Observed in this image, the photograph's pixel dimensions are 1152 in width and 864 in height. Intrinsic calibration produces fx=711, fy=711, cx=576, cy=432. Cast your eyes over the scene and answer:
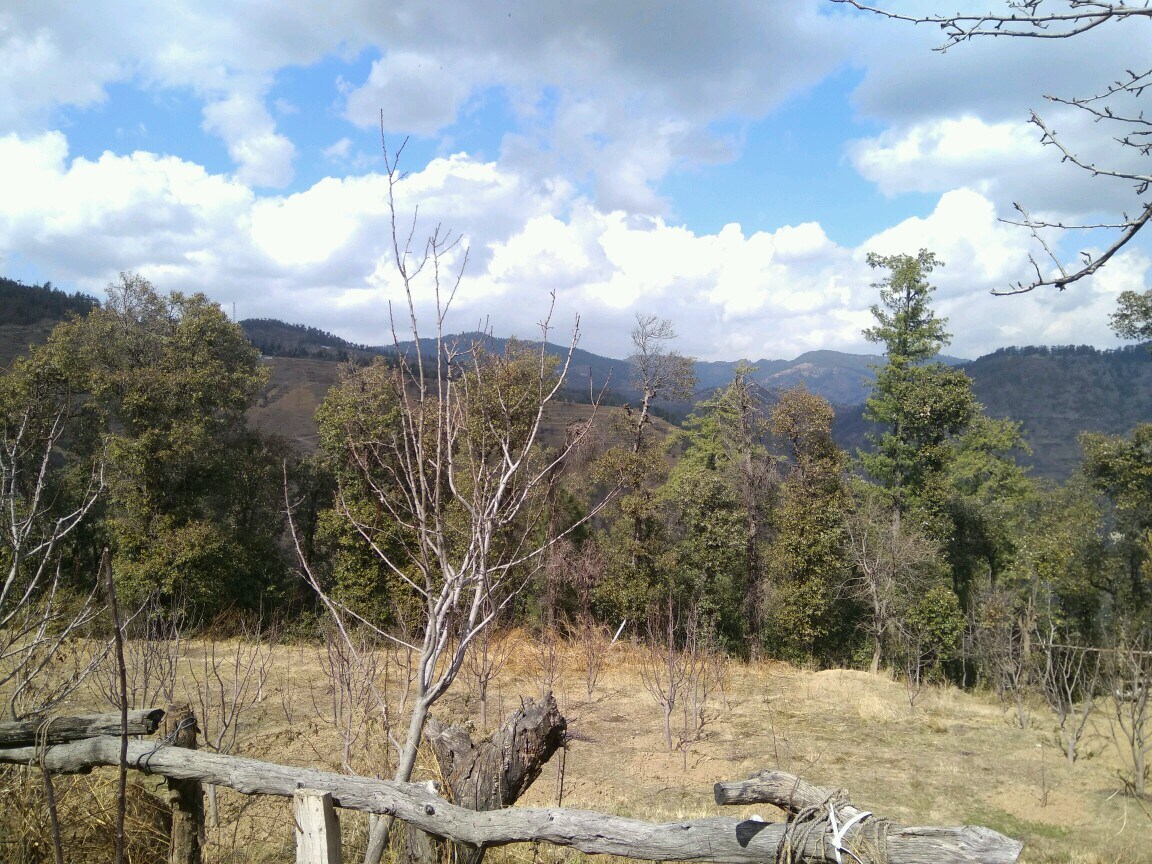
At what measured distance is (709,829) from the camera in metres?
2.38

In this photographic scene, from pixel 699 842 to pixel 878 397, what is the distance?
20.7m

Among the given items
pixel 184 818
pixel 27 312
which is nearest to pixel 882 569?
pixel 184 818

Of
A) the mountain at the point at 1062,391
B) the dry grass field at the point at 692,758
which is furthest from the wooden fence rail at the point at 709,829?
the mountain at the point at 1062,391

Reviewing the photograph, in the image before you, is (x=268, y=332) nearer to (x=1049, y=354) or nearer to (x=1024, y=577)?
(x=1024, y=577)

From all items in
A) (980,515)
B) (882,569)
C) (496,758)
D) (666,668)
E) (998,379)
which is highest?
(998,379)

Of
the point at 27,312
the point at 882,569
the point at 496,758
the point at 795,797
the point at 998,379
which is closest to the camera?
the point at 795,797

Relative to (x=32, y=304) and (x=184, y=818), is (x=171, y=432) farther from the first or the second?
(x=32, y=304)

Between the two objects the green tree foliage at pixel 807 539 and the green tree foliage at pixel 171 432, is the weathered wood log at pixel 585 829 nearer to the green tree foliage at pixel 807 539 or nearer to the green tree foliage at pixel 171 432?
the green tree foliage at pixel 171 432

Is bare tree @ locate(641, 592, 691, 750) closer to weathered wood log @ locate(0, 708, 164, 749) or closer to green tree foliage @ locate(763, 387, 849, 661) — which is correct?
green tree foliage @ locate(763, 387, 849, 661)

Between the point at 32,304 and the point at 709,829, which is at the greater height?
the point at 32,304

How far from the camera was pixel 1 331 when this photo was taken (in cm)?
4275

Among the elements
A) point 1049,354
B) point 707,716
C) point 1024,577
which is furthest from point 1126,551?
point 1049,354

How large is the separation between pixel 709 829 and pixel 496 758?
1228 mm

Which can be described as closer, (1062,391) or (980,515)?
(980,515)
